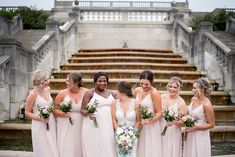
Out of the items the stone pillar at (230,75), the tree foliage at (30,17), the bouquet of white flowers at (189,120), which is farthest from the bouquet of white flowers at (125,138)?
the tree foliage at (30,17)

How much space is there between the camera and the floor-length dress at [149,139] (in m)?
6.46

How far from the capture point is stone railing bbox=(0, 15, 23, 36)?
20.6 metres

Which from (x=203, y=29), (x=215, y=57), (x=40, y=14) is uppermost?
(x=40, y=14)

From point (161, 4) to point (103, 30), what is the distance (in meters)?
14.6

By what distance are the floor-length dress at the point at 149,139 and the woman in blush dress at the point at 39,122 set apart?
1.57 meters

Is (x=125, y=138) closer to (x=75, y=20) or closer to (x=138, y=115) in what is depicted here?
(x=138, y=115)

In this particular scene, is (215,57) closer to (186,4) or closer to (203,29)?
→ (203,29)

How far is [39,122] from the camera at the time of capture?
6.49 m

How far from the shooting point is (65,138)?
6.62m

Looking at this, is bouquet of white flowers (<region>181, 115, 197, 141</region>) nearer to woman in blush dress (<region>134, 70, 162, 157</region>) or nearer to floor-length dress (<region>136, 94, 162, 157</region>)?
woman in blush dress (<region>134, 70, 162, 157</region>)

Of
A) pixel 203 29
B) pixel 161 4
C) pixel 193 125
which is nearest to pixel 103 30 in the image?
pixel 203 29

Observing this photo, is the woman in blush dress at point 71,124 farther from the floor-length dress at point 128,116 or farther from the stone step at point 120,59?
the stone step at point 120,59

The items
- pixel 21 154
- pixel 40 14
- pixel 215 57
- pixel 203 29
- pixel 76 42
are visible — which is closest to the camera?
pixel 21 154

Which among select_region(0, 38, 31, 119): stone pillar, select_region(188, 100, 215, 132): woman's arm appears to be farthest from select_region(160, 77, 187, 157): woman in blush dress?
select_region(0, 38, 31, 119): stone pillar
